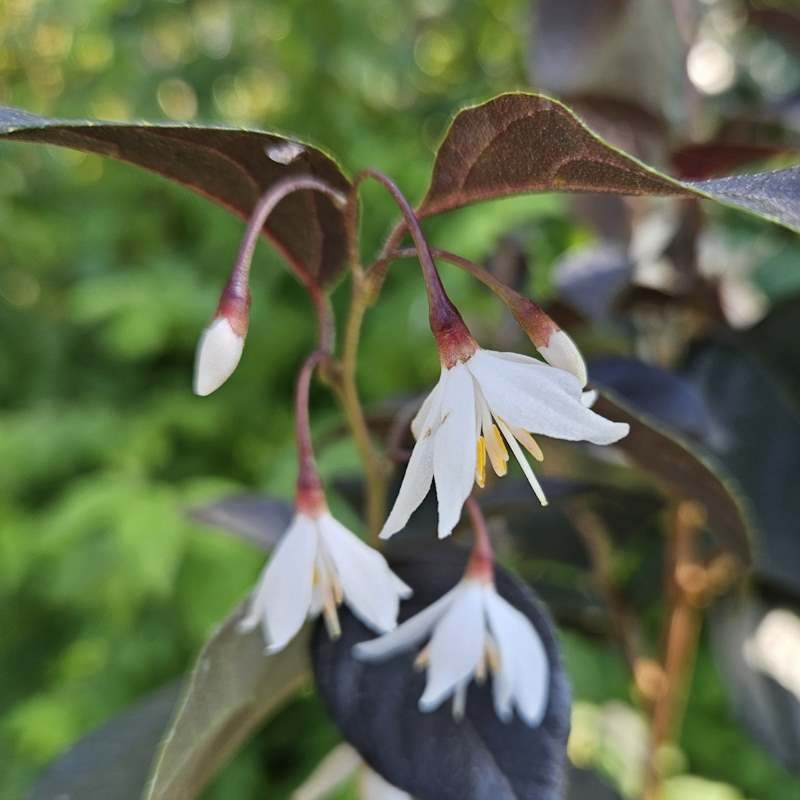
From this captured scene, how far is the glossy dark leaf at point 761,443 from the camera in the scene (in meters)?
0.62

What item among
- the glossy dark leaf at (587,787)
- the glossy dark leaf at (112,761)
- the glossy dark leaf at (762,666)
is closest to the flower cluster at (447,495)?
the glossy dark leaf at (112,761)

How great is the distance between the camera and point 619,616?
728 millimetres

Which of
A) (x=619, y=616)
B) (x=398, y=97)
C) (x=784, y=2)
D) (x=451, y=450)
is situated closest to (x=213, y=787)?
(x=619, y=616)

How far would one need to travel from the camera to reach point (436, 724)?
351mm

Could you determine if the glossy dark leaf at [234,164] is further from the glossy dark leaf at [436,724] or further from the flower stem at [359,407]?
the glossy dark leaf at [436,724]

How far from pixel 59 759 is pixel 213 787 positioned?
71 centimetres

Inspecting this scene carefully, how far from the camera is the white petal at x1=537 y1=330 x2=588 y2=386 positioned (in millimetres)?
275

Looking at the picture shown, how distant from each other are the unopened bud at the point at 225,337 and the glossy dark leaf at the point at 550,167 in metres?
0.08

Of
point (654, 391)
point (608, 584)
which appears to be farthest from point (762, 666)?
point (654, 391)

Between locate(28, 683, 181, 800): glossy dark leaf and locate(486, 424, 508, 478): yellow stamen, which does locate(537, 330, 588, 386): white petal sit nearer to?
locate(486, 424, 508, 478): yellow stamen

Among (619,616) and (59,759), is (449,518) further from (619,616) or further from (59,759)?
(619,616)

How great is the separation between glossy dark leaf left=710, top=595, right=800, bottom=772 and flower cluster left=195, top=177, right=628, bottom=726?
1.38 feet

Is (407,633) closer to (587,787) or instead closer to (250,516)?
(250,516)

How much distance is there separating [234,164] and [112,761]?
12.2 inches
